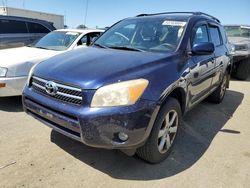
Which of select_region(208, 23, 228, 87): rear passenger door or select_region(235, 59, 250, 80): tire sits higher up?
select_region(208, 23, 228, 87): rear passenger door

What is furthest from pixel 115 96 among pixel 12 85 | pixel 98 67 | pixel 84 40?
pixel 84 40

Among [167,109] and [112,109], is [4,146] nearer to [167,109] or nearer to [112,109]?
[112,109]

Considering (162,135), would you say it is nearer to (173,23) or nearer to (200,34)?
(173,23)

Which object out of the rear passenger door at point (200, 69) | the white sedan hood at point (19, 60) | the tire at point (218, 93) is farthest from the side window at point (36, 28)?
the rear passenger door at point (200, 69)

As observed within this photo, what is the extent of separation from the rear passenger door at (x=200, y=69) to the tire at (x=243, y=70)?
4.95 meters

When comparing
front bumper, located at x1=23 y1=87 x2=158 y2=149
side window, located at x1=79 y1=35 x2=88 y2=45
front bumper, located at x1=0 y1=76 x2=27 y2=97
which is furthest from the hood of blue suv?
side window, located at x1=79 y1=35 x2=88 y2=45

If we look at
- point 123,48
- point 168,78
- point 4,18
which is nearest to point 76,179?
point 168,78

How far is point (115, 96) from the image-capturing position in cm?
257

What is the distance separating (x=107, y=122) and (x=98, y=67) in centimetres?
68

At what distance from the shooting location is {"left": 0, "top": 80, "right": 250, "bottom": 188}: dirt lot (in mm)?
2842

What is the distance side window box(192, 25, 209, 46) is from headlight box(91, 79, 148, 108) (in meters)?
1.63

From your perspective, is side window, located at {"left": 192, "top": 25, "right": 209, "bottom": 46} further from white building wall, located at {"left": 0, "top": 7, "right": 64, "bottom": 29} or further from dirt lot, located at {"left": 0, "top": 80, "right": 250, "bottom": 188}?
white building wall, located at {"left": 0, "top": 7, "right": 64, "bottom": 29}

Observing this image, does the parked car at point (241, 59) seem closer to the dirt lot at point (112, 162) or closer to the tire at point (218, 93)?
the tire at point (218, 93)

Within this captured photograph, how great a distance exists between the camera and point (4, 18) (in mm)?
7836
